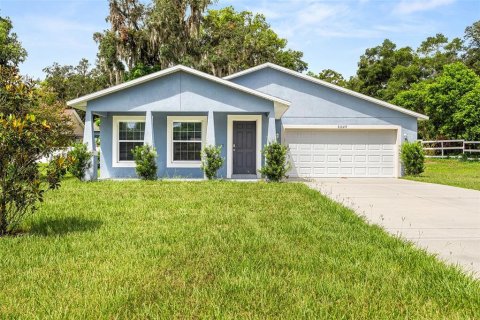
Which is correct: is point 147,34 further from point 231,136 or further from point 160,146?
point 231,136

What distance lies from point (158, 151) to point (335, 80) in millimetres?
39498

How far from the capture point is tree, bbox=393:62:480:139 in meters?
28.1

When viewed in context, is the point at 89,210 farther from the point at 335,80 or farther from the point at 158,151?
the point at 335,80

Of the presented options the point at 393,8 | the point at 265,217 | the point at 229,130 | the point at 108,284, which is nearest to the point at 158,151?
the point at 229,130

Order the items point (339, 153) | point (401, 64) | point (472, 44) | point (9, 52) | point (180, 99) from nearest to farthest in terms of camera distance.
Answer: point (180, 99) → point (339, 153) → point (9, 52) → point (401, 64) → point (472, 44)

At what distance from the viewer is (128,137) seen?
16281mm

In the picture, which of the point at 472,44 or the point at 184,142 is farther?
the point at 472,44

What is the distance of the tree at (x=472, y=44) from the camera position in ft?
138

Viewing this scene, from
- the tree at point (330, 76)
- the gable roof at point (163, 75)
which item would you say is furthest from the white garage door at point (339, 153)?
the tree at point (330, 76)

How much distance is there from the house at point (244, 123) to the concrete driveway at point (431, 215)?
5.36 m

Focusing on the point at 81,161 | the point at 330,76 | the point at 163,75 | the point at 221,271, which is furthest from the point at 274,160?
the point at 330,76

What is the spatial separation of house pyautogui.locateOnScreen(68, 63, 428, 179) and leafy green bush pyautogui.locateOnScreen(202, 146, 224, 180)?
0.43 meters

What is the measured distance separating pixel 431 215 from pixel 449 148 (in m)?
23.3

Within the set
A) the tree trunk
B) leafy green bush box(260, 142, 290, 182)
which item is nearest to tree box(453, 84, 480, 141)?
leafy green bush box(260, 142, 290, 182)
